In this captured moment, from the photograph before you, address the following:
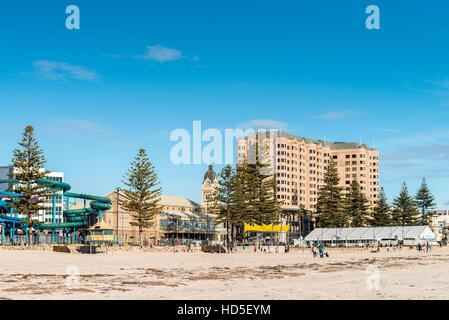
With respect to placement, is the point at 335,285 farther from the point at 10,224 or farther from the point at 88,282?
the point at 10,224

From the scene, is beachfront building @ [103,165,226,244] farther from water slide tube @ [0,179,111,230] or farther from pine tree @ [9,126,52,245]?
pine tree @ [9,126,52,245]

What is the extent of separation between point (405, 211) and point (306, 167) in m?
48.4

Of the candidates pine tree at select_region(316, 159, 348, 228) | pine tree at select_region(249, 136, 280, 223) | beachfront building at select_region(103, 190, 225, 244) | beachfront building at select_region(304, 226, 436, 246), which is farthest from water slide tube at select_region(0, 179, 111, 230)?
pine tree at select_region(316, 159, 348, 228)

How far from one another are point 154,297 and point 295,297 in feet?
16.8

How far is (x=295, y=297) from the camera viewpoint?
63.1 feet

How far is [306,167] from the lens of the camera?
171875 mm

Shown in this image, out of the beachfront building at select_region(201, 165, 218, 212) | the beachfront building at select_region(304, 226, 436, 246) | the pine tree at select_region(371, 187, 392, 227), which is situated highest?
the beachfront building at select_region(201, 165, 218, 212)

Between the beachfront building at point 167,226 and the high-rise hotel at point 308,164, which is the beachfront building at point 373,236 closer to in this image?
the beachfront building at point 167,226

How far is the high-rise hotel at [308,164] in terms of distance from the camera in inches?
6107

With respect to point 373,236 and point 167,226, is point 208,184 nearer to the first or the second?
point 167,226

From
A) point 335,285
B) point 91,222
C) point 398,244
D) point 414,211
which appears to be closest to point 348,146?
point 414,211

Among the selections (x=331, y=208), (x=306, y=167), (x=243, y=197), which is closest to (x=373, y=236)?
(x=331, y=208)

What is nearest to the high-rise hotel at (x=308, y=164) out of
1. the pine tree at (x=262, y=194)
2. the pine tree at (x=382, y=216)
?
the pine tree at (x=382, y=216)

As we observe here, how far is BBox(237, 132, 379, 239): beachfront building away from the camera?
150000mm
